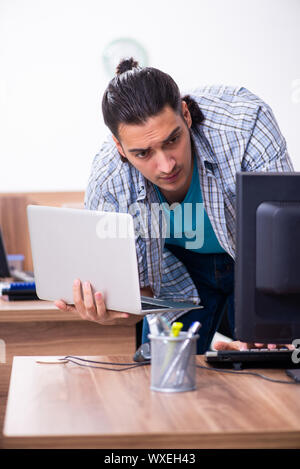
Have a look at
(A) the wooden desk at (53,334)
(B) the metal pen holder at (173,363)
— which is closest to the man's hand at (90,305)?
(B) the metal pen holder at (173,363)

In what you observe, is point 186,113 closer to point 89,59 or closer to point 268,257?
point 268,257

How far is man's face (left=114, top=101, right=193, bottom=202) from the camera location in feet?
4.94

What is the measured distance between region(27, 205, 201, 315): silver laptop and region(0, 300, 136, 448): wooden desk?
1.39ft

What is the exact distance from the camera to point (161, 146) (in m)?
1.52

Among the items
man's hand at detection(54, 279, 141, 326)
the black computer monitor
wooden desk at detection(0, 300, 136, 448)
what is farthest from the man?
the black computer monitor

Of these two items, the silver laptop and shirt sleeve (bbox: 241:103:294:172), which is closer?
the silver laptop

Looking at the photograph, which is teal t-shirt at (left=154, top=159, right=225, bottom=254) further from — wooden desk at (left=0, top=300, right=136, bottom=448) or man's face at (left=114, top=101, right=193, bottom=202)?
wooden desk at (left=0, top=300, right=136, bottom=448)

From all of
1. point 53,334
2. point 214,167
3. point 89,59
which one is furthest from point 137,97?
point 89,59

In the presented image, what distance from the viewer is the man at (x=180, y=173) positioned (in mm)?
1521

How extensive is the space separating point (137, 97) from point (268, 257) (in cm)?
63

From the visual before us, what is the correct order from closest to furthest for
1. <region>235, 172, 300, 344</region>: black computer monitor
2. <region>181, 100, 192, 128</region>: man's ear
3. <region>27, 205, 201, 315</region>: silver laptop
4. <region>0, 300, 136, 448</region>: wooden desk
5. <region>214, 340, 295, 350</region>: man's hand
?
<region>235, 172, 300, 344</region>: black computer monitor
<region>27, 205, 201, 315</region>: silver laptop
<region>214, 340, 295, 350</region>: man's hand
<region>181, 100, 192, 128</region>: man's ear
<region>0, 300, 136, 448</region>: wooden desk

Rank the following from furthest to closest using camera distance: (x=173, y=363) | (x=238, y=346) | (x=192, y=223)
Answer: (x=192, y=223) → (x=238, y=346) → (x=173, y=363)

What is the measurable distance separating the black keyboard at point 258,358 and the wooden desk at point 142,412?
0.09 ft
